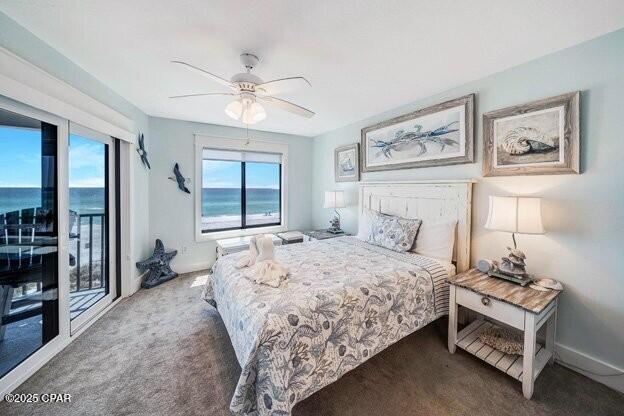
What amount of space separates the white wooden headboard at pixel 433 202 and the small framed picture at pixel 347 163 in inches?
19.0

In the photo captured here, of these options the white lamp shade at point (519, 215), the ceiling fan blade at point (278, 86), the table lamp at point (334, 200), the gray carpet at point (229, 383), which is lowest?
the gray carpet at point (229, 383)

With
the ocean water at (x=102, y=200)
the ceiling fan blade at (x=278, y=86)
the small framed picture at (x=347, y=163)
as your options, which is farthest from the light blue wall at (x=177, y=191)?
the ceiling fan blade at (x=278, y=86)

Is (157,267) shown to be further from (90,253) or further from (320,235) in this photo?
(320,235)

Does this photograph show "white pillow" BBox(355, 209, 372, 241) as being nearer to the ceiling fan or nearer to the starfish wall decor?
the ceiling fan

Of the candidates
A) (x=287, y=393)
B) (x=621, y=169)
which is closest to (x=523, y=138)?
(x=621, y=169)

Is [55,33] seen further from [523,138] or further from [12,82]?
[523,138]

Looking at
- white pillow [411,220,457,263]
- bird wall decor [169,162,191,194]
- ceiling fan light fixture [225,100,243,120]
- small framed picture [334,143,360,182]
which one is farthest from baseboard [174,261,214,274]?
white pillow [411,220,457,263]

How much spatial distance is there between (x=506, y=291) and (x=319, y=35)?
2.26 meters

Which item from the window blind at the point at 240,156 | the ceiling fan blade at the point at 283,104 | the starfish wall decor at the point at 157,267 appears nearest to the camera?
the ceiling fan blade at the point at 283,104

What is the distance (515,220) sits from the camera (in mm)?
1699

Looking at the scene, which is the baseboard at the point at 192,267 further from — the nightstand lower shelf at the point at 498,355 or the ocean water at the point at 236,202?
the nightstand lower shelf at the point at 498,355

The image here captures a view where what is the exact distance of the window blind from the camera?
3814 mm

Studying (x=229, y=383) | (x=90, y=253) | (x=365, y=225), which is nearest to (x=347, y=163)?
(x=365, y=225)

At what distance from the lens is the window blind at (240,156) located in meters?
3.81
